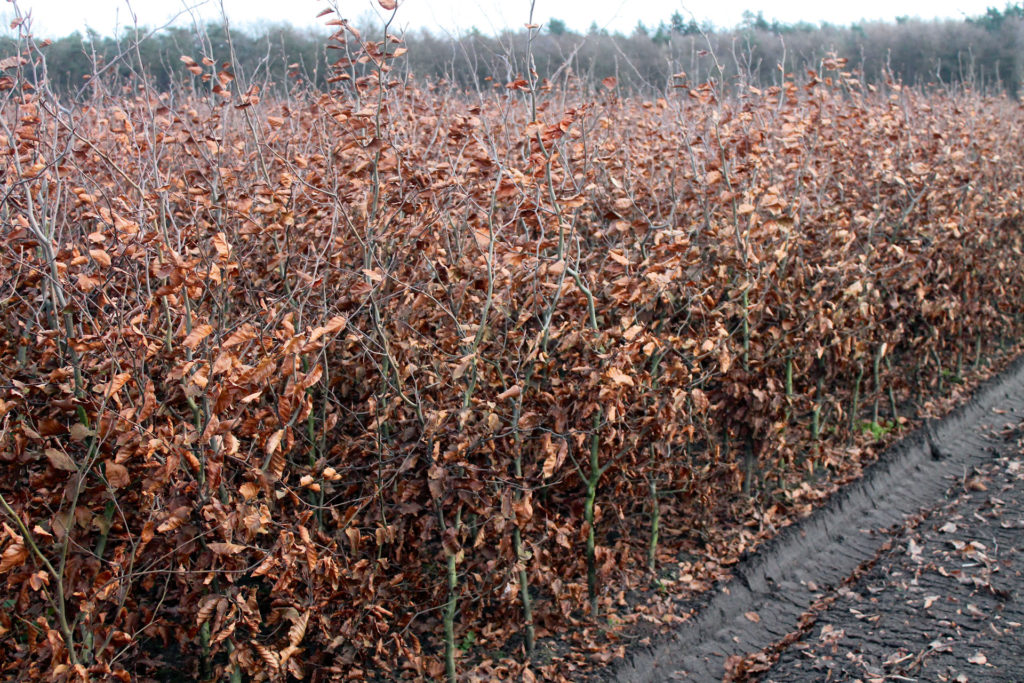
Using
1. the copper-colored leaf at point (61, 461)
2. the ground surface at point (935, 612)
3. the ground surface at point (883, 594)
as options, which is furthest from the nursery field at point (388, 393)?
the ground surface at point (935, 612)

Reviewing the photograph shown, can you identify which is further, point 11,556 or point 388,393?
point 388,393

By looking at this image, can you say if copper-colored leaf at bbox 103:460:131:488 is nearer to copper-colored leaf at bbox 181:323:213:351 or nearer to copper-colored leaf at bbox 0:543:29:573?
copper-colored leaf at bbox 0:543:29:573

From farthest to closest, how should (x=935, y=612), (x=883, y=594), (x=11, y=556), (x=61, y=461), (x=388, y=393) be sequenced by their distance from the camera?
(x=883, y=594) → (x=935, y=612) → (x=388, y=393) → (x=61, y=461) → (x=11, y=556)

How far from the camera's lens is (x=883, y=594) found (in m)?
3.93

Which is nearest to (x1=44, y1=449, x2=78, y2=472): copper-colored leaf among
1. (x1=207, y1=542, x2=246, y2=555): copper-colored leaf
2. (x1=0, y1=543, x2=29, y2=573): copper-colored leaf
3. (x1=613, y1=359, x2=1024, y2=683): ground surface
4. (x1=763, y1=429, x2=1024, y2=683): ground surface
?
(x1=0, y1=543, x2=29, y2=573): copper-colored leaf

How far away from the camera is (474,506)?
2.89m

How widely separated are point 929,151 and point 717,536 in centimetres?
388

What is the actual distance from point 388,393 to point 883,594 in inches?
98.9

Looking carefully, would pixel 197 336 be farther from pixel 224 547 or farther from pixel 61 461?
pixel 224 547

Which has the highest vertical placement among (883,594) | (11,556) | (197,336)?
(197,336)

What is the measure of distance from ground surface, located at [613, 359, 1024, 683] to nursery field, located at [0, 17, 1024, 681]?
162 mm

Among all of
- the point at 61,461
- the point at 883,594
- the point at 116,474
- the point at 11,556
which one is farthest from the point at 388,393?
the point at 883,594

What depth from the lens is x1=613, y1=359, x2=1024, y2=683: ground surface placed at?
3428 millimetres

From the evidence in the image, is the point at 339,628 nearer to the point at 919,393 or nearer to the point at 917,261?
the point at 917,261
